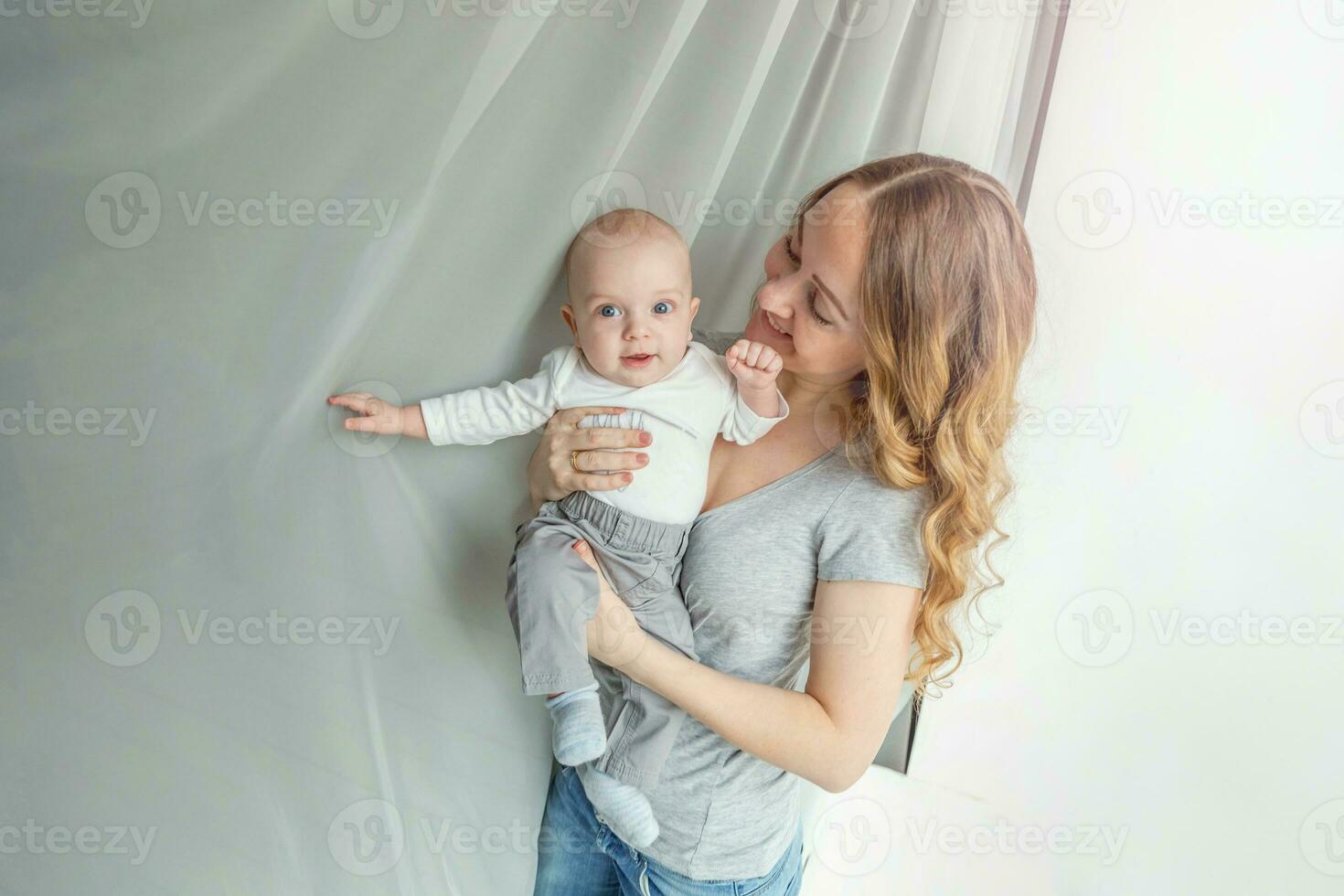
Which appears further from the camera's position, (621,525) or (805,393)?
(805,393)

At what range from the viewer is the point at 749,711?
46.0 inches

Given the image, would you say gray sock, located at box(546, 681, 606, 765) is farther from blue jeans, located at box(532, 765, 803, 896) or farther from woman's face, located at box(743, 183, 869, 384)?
woman's face, located at box(743, 183, 869, 384)

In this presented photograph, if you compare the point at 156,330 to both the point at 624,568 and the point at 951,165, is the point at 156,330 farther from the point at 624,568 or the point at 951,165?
the point at 951,165

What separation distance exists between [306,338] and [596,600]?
469 millimetres

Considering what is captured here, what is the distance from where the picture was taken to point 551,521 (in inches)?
47.0

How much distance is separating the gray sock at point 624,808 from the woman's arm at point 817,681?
0.16 m

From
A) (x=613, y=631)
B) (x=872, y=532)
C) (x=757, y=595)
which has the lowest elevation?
(x=613, y=631)

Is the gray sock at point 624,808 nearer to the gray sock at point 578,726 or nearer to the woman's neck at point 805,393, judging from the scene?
the gray sock at point 578,726

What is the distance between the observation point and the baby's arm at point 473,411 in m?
1.10

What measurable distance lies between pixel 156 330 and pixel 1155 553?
59.4 inches

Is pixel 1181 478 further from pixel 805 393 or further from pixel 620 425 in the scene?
pixel 620 425

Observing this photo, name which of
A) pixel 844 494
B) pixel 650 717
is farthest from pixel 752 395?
pixel 650 717

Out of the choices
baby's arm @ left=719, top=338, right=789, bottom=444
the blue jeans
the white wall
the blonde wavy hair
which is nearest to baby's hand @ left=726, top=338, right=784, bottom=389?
baby's arm @ left=719, top=338, right=789, bottom=444

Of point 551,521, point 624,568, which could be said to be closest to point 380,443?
point 551,521
